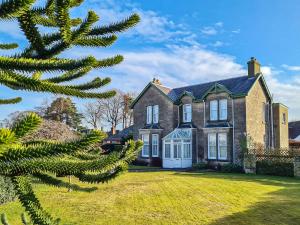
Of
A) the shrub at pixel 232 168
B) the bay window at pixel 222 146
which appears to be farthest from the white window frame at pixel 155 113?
the shrub at pixel 232 168

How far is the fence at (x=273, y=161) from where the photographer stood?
25.2m

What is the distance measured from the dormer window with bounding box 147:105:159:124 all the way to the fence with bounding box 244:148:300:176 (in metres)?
12.1

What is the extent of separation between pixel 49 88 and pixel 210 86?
107 feet

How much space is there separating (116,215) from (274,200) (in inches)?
288

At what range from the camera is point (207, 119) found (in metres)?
32.0

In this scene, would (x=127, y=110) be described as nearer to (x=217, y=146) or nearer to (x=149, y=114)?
(x=149, y=114)

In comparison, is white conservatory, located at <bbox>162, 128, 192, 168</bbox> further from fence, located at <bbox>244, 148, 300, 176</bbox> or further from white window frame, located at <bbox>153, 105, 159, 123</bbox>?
fence, located at <bbox>244, 148, 300, 176</bbox>

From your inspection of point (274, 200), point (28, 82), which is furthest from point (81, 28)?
point (274, 200)

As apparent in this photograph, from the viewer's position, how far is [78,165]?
1.76m

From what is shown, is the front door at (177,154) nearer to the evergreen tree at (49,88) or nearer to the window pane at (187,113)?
the window pane at (187,113)

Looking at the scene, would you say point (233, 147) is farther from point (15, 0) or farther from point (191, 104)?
point (15, 0)

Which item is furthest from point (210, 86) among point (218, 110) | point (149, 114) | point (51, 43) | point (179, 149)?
point (51, 43)

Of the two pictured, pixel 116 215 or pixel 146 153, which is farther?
pixel 146 153

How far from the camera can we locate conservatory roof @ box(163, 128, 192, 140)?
107ft
